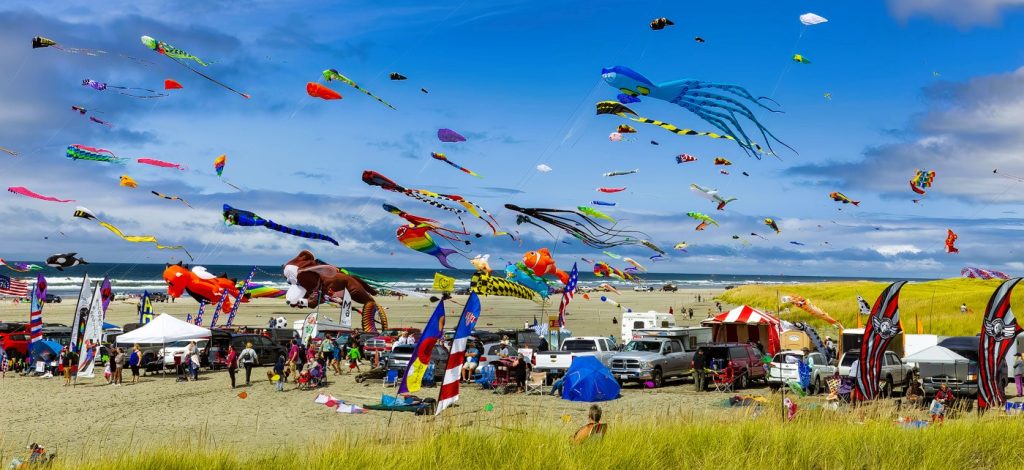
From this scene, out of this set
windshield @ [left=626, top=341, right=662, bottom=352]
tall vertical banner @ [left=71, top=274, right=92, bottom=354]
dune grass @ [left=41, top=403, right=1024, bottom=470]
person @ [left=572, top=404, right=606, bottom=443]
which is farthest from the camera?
tall vertical banner @ [left=71, top=274, right=92, bottom=354]

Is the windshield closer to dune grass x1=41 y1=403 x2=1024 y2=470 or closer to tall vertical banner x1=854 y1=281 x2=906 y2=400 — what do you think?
tall vertical banner x1=854 y1=281 x2=906 y2=400

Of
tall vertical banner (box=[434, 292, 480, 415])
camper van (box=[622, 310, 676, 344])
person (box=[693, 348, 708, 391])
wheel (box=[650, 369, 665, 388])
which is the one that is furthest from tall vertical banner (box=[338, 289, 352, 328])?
tall vertical banner (box=[434, 292, 480, 415])

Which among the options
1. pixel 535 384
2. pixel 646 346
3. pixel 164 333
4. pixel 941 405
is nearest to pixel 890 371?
pixel 646 346

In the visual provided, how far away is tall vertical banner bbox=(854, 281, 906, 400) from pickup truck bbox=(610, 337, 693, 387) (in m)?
8.47

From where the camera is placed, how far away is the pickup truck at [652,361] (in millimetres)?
26172

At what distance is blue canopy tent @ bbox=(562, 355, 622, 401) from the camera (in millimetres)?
22875

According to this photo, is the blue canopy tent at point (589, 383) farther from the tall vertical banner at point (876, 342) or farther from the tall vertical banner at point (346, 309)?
the tall vertical banner at point (346, 309)

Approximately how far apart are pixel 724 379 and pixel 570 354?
461 centimetres

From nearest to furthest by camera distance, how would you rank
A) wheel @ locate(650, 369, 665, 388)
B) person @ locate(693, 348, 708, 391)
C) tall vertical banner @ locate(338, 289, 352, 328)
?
person @ locate(693, 348, 708, 391) < wheel @ locate(650, 369, 665, 388) < tall vertical banner @ locate(338, 289, 352, 328)

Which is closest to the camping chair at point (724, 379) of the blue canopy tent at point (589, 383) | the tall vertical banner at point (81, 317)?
the blue canopy tent at point (589, 383)

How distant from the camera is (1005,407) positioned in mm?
17219

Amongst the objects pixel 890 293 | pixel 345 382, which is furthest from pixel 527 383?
pixel 890 293

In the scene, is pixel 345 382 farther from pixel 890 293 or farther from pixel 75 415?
pixel 890 293

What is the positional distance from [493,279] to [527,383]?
14.9m
